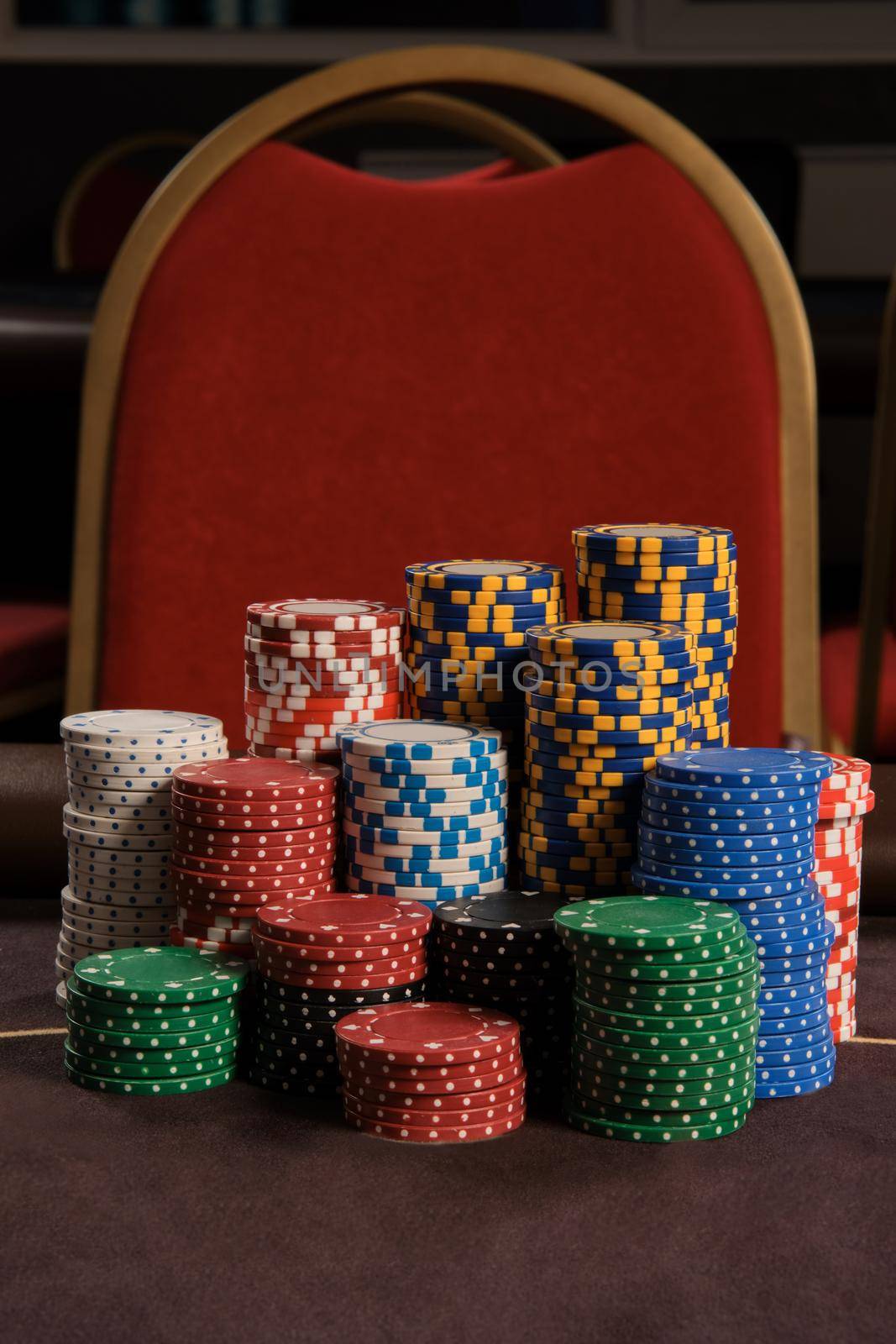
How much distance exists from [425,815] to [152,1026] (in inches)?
10.7

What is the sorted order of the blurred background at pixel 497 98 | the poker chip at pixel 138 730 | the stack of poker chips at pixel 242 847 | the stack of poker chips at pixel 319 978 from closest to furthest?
the stack of poker chips at pixel 319 978, the stack of poker chips at pixel 242 847, the poker chip at pixel 138 730, the blurred background at pixel 497 98

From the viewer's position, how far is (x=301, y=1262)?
0.87 m

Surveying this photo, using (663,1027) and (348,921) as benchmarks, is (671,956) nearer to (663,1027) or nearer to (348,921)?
(663,1027)

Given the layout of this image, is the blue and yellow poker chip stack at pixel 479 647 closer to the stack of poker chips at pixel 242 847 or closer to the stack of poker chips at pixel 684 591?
the stack of poker chips at pixel 684 591

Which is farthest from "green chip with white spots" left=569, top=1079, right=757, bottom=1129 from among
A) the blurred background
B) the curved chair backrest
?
the blurred background

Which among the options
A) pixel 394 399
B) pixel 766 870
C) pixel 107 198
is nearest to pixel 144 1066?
pixel 766 870

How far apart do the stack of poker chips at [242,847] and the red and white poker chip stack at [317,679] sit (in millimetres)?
116

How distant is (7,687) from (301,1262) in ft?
5.38

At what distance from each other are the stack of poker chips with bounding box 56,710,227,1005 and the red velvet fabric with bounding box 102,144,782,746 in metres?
0.78

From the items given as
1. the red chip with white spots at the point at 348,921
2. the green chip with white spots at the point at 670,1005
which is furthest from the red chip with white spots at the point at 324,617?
the green chip with white spots at the point at 670,1005

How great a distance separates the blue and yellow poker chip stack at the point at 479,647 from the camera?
1.50m

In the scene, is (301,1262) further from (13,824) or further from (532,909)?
(13,824)

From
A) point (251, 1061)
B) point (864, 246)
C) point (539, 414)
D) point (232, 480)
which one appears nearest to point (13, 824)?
point (251, 1061)

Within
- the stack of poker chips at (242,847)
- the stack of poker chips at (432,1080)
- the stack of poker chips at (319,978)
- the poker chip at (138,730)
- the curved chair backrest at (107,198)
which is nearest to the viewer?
the stack of poker chips at (432,1080)
